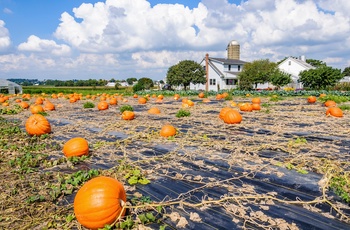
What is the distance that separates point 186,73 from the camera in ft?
150

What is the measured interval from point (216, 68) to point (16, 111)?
46.2m

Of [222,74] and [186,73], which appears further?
[222,74]

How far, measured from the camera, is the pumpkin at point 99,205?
2900 mm

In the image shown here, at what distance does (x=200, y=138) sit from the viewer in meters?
6.87

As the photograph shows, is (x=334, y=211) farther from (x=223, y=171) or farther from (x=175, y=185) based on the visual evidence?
(x=175, y=185)

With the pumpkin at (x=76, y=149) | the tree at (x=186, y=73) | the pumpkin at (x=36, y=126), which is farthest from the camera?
the tree at (x=186, y=73)

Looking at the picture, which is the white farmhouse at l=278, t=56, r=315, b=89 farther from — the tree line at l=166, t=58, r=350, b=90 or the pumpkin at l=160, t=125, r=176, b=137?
the pumpkin at l=160, t=125, r=176, b=137

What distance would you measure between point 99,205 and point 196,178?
70.4 inches

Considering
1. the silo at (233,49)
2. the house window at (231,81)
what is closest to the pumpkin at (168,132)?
the house window at (231,81)

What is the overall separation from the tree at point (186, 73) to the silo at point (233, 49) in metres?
23.9

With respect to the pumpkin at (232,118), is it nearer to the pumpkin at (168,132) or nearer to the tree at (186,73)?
the pumpkin at (168,132)

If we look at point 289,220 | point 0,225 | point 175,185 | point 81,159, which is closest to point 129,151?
point 81,159

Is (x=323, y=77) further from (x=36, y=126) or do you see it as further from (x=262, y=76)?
(x=36, y=126)

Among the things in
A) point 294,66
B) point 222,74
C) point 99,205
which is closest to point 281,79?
point 222,74
